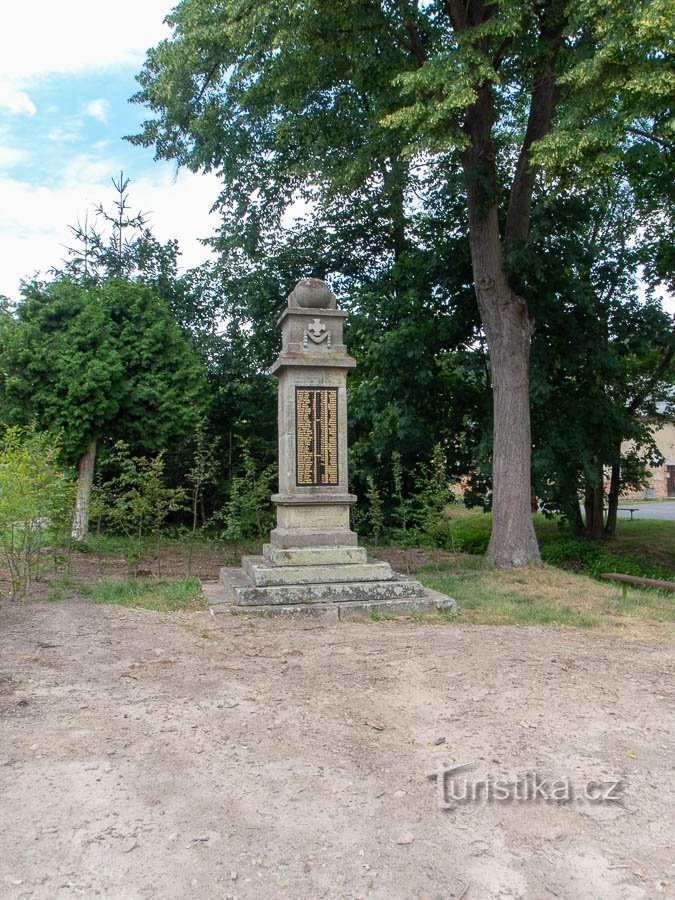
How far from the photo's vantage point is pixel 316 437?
8.22 m

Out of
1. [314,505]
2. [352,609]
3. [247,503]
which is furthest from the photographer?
[247,503]

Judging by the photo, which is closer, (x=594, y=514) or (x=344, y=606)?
(x=344, y=606)

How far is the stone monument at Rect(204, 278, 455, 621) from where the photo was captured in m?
7.28

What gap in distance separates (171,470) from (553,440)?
933 centimetres

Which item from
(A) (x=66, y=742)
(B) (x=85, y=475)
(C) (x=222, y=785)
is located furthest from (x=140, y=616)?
(B) (x=85, y=475)

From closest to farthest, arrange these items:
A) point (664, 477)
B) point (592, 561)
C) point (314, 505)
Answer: point (314, 505), point (592, 561), point (664, 477)

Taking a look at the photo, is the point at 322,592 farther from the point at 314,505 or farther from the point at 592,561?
the point at 592,561

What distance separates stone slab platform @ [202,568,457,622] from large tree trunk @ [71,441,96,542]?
17.5ft

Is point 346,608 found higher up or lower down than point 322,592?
lower down

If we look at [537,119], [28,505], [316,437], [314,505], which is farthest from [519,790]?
[537,119]

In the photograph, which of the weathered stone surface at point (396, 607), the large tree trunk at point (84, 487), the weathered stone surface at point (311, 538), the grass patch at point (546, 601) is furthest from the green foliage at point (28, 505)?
the grass patch at point (546, 601)

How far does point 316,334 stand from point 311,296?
55 centimetres

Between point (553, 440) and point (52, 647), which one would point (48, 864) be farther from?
point (553, 440)

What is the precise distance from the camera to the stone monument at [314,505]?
7.28m
